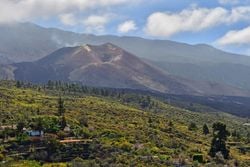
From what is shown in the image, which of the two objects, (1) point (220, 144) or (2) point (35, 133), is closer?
(2) point (35, 133)

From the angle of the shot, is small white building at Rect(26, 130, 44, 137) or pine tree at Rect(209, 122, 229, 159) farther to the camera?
pine tree at Rect(209, 122, 229, 159)

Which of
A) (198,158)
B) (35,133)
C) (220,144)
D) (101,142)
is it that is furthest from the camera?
(220,144)

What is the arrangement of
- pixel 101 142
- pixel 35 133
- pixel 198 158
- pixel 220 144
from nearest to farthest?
pixel 198 158, pixel 101 142, pixel 35 133, pixel 220 144

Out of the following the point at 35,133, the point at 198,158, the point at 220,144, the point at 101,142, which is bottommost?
the point at 198,158

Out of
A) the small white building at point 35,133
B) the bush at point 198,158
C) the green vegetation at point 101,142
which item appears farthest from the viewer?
the small white building at point 35,133

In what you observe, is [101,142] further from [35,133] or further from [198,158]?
[198,158]

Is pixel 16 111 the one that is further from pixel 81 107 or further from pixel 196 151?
pixel 196 151

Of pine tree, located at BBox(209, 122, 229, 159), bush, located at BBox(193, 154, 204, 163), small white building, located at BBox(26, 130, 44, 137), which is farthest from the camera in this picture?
pine tree, located at BBox(209, 122, 229, 159)

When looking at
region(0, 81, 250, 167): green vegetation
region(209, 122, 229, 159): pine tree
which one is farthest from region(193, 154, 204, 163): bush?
region(209, 122, 229, 159): pine tree

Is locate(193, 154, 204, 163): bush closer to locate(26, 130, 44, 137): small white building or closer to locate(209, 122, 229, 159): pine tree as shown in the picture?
locate(209, 122, 229, 159): pine tree

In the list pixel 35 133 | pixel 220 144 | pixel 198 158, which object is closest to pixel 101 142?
pixel 35 133

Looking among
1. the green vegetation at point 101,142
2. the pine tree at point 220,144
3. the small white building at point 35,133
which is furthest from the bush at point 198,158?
the small white building at point 35,133

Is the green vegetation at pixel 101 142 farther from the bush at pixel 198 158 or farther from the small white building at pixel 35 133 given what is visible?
the small white building at pixel 35 133

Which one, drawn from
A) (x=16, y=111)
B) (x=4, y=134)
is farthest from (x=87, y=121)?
(x=4, y=134)
